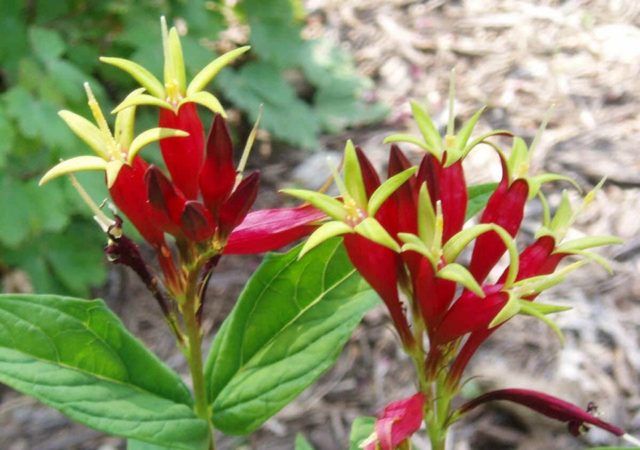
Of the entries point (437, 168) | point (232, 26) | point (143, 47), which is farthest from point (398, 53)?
point (437, 168)

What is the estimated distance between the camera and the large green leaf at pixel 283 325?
5.43 feet

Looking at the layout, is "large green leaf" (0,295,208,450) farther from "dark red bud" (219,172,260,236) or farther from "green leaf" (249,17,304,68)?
"green leaf" (249,17,304,68)

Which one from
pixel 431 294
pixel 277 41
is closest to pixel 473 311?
pixel 431 294

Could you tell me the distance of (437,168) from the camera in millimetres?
1541

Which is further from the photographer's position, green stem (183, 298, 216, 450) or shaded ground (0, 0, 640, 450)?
shaded ground (0, 0, 640, 450)

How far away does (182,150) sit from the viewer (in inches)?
60.2

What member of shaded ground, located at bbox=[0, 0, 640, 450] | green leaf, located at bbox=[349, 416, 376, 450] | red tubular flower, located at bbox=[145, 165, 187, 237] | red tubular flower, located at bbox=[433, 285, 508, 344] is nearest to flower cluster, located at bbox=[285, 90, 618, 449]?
red tubular flower, located at bbox=[433, 285, 508, 344]

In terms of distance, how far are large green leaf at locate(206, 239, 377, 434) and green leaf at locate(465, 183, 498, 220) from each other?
0.87 ft

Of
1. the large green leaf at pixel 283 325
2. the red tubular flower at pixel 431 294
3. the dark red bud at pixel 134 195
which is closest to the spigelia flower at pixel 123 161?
the dark red bud at pixel 134 195

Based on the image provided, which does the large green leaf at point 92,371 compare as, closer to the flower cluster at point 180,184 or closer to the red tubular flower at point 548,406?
the flower cluster at point 180,184

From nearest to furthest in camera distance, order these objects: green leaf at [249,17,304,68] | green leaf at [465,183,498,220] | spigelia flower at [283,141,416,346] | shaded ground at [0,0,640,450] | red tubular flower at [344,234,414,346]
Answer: spigelia flower at [283,141,416,346]
red tubular flower at [344,234,414,346]
green leaf at [465,183,498,220]
shaded ground at [0,0,640,450]
green leaf at [249,17,304,68]

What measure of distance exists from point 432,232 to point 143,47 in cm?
252

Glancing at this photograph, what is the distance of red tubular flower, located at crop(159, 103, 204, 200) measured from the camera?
1525 mm

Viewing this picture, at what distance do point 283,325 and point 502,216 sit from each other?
477 millimetres
